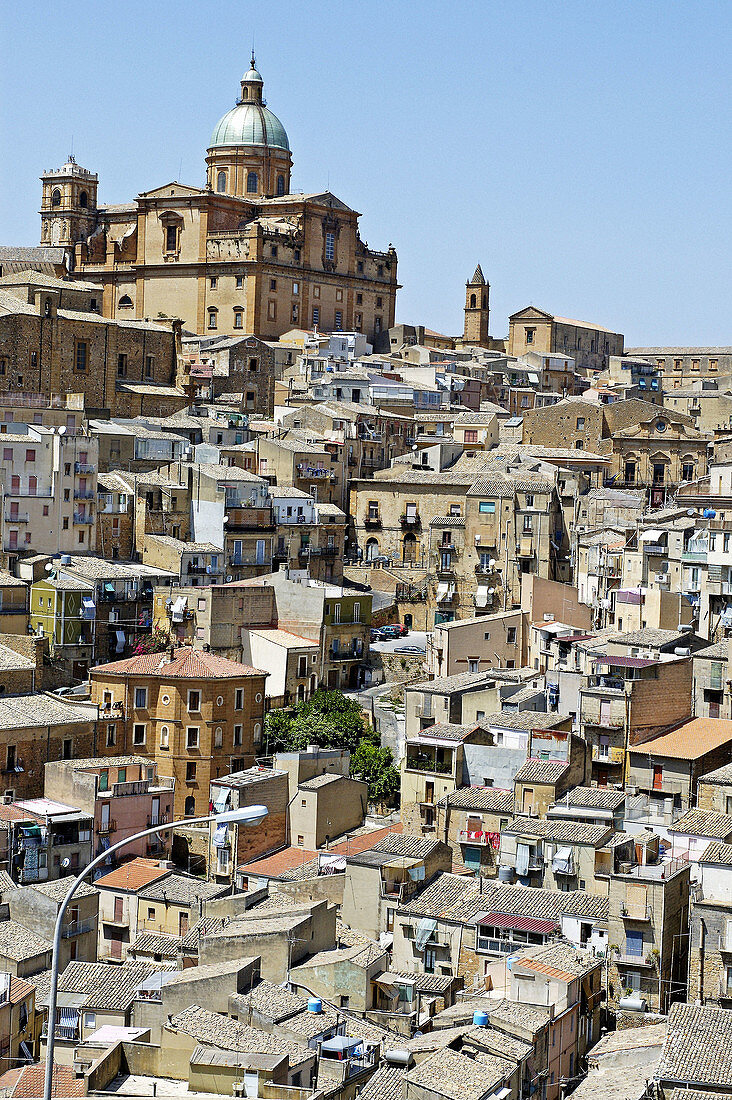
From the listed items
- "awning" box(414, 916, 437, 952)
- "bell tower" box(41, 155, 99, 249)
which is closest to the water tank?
"awning" box(414, 916, 437, 952)

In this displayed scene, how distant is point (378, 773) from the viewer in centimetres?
4916

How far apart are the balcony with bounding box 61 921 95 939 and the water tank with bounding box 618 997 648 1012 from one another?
1224 centimetres

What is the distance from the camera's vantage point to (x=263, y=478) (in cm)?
6319

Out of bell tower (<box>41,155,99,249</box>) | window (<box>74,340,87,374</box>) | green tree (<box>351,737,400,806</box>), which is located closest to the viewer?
green tree (<box>351,737,400,806</box>)

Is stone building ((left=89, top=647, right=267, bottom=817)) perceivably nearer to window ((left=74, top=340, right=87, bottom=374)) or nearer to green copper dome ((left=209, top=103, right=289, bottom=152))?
window ((left=74, top=340, right=87, bottom=374))

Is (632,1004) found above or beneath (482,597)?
beneath

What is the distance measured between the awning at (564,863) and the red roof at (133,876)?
9737mm

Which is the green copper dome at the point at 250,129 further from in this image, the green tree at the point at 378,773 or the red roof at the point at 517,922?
the red roof at the point at 517,922

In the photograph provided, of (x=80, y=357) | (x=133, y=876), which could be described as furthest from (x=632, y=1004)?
(x=80, y=357)

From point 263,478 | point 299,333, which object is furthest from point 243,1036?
point 299,333

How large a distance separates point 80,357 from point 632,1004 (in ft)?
128

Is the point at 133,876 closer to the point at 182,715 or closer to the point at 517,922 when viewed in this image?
the point at 182,715

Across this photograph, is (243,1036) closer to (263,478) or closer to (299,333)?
(263,478)

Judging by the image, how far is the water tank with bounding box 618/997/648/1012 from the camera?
3619cm
